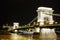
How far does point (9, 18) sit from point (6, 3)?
1.59 ft

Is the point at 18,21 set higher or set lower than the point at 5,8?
lower

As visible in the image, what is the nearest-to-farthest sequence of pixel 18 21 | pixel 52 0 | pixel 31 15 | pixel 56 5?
pixel 56 5, pixel 52 0, pixel 31 15, pixel 18 21

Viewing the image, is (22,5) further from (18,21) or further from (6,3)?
(6,3)

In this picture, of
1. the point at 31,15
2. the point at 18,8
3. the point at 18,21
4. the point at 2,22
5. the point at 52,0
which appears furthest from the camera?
the point at 2,22

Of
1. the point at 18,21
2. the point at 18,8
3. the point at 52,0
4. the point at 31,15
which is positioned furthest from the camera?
the point at 18,8

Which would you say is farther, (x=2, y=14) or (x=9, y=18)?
(x=2, y=14)

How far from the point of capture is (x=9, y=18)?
3.78 metres

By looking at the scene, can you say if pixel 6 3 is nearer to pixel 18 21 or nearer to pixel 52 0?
pixel 18 21

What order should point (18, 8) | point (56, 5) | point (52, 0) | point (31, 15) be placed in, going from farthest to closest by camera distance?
point (18, 8) → point (31, 15) → point (52, 0) → point (56, 5)

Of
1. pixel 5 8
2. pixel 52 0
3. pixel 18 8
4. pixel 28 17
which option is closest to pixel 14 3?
pixel 18 8

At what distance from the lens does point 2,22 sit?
4.02 meters

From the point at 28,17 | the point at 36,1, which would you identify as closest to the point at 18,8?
the point at 28,17

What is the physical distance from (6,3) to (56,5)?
6.46 feet

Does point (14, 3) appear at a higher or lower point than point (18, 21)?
higher
